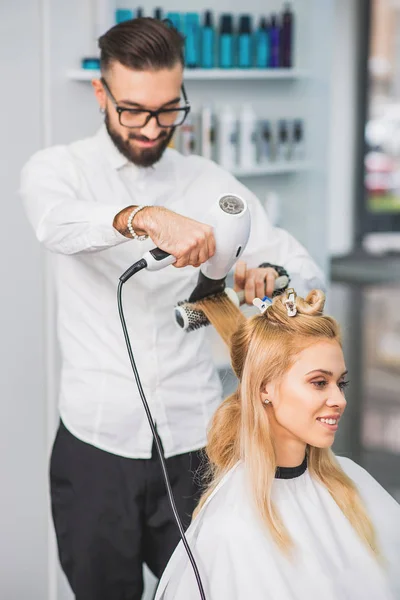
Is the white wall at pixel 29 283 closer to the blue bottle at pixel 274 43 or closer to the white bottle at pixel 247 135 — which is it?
the white bottle at pixel 247 135

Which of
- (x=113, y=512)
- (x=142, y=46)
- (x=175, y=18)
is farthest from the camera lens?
(x=175, y=18)

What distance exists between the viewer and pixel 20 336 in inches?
100

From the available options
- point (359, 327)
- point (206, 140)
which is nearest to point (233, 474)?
point (206, 140)

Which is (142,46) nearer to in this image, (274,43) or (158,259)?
(158,259)

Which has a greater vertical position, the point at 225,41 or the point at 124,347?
the point at 225,41

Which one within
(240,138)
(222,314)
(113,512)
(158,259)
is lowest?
(113,512)

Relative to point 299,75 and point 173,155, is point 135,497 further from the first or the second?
point 299,75

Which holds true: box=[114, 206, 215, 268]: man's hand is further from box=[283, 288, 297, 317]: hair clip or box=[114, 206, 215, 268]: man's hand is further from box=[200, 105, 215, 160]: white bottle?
box=[200, 105, 215, 160]: white bottle

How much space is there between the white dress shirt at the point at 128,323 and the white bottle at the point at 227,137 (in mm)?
1384

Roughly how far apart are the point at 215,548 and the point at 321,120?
2.48 m

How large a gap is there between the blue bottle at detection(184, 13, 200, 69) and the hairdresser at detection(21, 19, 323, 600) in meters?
1.26

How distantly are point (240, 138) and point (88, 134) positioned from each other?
0.94m

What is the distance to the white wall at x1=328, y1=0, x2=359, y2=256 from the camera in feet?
21.7

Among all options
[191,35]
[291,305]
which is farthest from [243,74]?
[291,305]
